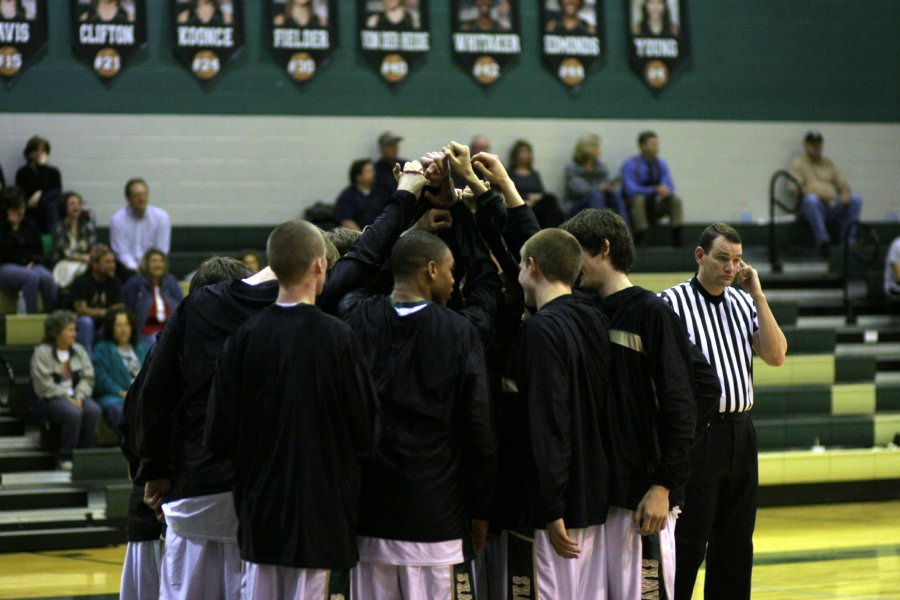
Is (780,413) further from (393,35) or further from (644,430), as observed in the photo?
(644,430)

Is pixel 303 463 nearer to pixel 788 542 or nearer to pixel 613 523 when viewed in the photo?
pixel 613 523

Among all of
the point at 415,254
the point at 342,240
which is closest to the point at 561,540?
the point at 415,254

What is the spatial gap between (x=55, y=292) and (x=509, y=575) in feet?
24.7

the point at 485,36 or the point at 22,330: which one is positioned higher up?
the point at 485,36

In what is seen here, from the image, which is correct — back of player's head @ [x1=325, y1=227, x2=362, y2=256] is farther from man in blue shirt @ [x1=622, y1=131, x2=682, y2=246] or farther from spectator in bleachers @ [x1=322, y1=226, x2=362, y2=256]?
man in blue shirt @ [x1=622, y1=131, x2=682, y2=246]

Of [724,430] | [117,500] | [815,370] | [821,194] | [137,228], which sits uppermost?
[821,194]

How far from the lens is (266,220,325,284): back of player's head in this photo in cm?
389

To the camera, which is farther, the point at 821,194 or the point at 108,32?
the point at 821,194

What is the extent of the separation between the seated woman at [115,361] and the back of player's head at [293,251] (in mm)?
6183

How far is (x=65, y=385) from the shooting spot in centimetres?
966

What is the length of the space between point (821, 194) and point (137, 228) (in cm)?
763

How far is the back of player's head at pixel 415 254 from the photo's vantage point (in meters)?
4.17

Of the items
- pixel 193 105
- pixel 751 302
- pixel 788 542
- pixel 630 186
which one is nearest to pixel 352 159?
pixel 193 105

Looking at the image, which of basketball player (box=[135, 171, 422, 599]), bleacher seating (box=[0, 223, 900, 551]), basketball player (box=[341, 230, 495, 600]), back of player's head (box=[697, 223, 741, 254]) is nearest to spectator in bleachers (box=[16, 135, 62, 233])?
bleacher seating (box=[0, 223, 900, 551])
